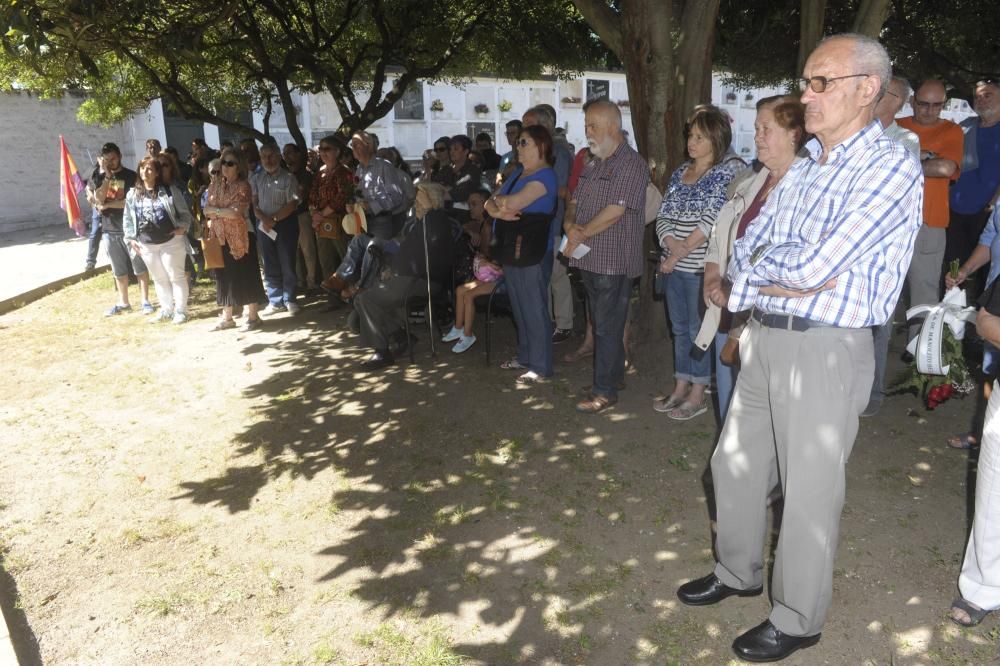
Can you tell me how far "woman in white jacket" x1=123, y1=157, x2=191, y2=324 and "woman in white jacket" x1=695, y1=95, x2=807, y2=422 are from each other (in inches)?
255

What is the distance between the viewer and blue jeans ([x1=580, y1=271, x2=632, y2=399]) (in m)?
5.14

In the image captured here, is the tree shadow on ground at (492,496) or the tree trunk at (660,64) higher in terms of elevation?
the tree trunk at (660,64)

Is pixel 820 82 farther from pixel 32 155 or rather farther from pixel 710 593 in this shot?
pixel 32 155

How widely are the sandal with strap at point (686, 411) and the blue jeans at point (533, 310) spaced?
1215 millimetres

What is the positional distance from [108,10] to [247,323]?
3371 millimetres

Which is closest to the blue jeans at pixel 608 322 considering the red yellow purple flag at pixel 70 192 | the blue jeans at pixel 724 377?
the blue jeans at pixel 724 377

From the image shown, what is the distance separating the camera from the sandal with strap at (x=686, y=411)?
17.0 ft

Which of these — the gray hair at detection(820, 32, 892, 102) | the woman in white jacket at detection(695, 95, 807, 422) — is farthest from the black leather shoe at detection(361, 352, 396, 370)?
the gray hair at detection(820, 32, 892, 102)

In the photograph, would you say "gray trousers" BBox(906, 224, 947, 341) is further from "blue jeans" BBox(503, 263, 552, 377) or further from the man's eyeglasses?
the man's eyeglasses

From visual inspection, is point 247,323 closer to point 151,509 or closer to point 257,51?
A: point 151,509

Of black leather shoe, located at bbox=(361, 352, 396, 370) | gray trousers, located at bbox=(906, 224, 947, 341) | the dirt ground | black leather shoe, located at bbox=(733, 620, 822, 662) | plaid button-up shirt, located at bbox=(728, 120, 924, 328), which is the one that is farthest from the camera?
black leather shoe, located at bbox=(361, 352, 396, 370)

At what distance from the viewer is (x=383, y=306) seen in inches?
258

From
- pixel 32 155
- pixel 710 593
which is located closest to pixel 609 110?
pixel 710 593

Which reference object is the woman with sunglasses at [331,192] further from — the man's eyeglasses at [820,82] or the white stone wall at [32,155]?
the white stone wall at [32,155]
